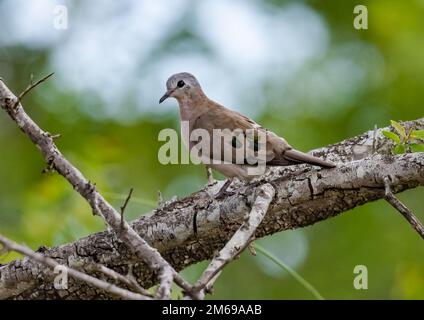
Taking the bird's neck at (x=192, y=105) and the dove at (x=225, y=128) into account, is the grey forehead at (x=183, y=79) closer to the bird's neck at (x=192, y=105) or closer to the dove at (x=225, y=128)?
the dove at (x=225, y=128)

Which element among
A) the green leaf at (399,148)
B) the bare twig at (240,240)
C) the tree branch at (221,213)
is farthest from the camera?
the green leaf at (399,148)

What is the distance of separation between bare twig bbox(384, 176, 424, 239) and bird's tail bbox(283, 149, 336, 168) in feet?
1.36

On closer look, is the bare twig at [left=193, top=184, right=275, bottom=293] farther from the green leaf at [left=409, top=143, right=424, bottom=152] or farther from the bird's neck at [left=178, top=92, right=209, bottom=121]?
the bird's neck at [left=178, top=92, right=209, bottom=121]

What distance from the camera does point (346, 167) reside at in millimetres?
4691

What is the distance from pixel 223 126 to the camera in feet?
Answer: 18.6

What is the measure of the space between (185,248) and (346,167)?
124cm

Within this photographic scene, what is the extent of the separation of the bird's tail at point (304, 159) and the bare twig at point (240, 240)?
1.07 ft

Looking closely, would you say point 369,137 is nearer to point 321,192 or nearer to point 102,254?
point 321,192

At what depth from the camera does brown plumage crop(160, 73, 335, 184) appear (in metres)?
5.18

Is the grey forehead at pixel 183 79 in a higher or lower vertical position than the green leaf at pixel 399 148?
higher

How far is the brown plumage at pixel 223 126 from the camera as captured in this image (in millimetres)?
5184

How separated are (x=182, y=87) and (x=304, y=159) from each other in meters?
1.77

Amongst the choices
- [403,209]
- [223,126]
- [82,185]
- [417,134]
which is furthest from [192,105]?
[403,209]

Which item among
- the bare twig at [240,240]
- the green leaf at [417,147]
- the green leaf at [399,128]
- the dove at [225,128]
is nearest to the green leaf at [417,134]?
the green leaf at [399,128]
